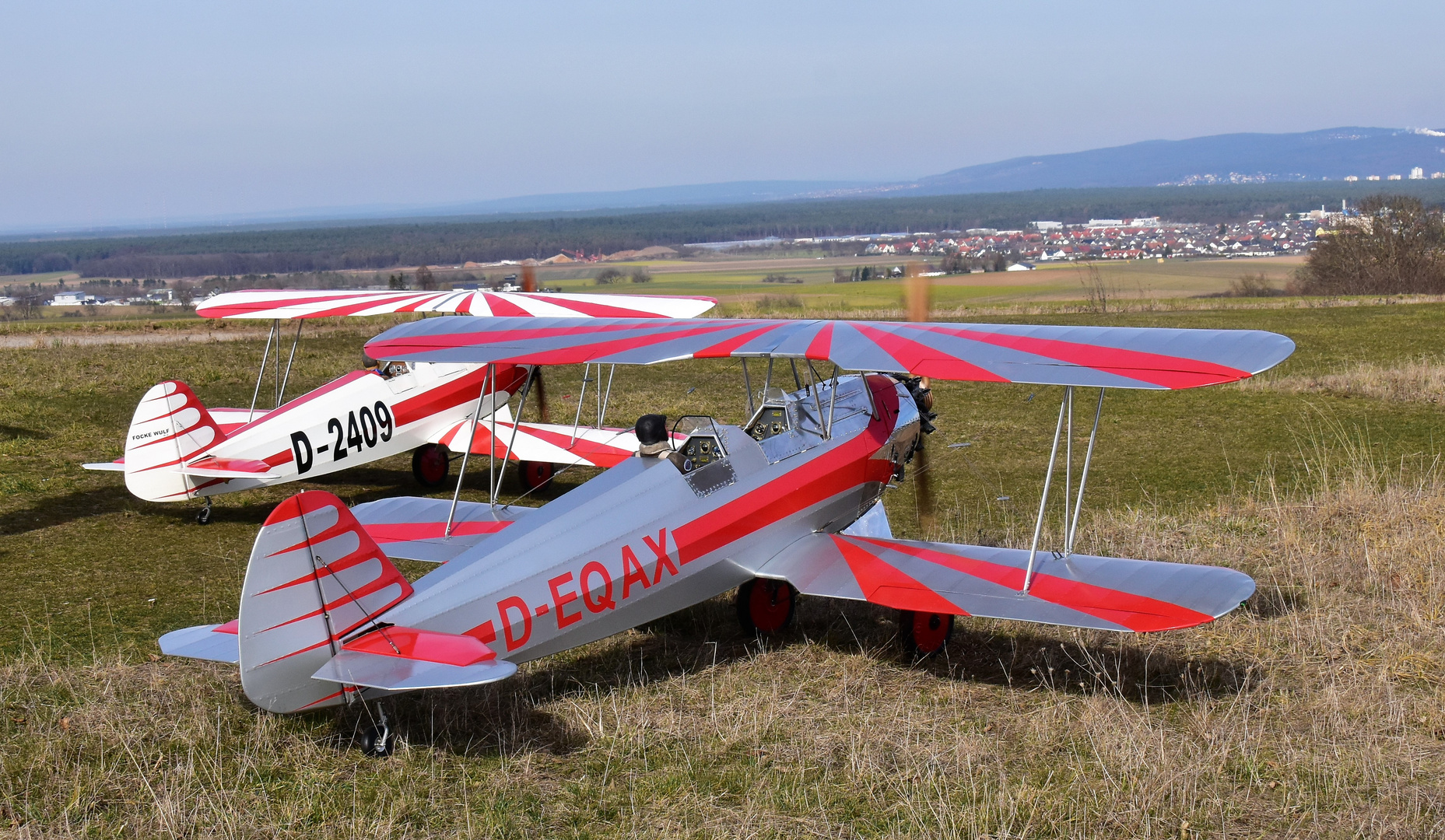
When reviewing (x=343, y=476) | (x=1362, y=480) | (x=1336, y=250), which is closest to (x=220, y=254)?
(x=1336, y=250)

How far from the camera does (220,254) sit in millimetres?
100062

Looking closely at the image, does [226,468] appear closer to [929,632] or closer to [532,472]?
[532,472]

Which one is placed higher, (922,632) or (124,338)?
(124,338)

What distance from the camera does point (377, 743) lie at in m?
5.25

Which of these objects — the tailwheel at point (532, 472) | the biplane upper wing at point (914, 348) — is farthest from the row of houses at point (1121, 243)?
the biplane upper wing at point (914, 348)

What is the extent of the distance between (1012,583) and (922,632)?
28.4 inches

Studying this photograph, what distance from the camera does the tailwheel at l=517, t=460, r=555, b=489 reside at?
1232cm

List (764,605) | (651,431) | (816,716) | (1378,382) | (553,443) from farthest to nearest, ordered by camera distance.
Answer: (1378,382), (553,443), (764,605), (651,431), (816,716)

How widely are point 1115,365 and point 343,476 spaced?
9494mm

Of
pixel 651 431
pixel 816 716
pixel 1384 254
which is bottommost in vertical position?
pixel 816 716

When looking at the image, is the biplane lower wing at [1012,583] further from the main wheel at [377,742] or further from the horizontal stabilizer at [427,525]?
the main wheel at [377,742]

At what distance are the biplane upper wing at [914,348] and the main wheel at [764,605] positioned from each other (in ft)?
4.88

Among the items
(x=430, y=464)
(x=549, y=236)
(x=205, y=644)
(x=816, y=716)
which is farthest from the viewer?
(x=549, y=236)

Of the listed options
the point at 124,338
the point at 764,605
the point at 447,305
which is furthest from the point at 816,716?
the point at 124,338
